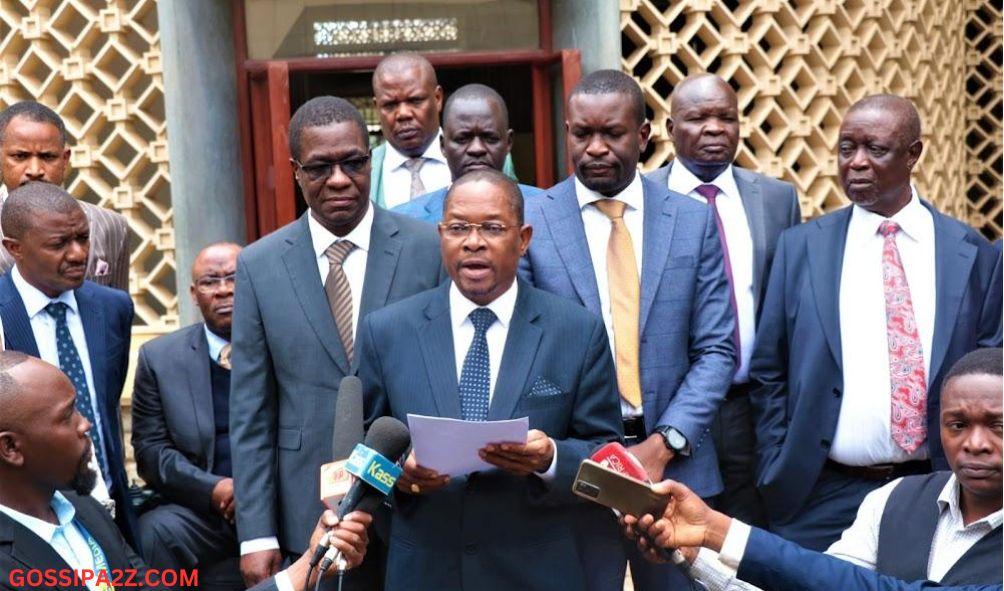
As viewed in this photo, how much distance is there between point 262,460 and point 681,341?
4.65ft

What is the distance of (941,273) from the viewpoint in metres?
5.07

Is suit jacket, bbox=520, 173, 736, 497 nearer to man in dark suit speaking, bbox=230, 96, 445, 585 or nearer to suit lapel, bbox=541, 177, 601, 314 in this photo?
suit lapel, bbox=541, 177, 601, 314

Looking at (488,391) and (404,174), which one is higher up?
(404,174)

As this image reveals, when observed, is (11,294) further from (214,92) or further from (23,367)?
(214,92)

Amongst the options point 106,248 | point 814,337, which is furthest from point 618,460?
point 106,248

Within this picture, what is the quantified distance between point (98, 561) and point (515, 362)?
129 centimetres

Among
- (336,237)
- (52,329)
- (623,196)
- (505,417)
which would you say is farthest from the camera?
(52,329)

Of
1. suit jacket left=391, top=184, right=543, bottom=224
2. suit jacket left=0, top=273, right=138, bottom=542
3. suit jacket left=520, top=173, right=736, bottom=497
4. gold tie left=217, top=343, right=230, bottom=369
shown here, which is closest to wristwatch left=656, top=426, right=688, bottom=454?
suit jacket left=520, top=173, right=736, bottom=497

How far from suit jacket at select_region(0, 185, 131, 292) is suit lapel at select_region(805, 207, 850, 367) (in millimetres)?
2802

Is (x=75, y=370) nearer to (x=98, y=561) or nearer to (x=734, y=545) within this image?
(x=98, y=561)

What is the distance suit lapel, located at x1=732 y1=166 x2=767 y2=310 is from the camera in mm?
5410

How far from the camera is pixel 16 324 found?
16.7 feet

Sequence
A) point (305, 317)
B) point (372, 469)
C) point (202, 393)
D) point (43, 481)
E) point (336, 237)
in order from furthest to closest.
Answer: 1. point (202, 393)
2. point (336, 237)
3. point (305, 317)
4. point (43, 481)
5. point (372, 469)

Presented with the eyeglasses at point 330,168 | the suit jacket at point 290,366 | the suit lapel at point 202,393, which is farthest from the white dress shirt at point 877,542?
the suit lapel at point 202,393
